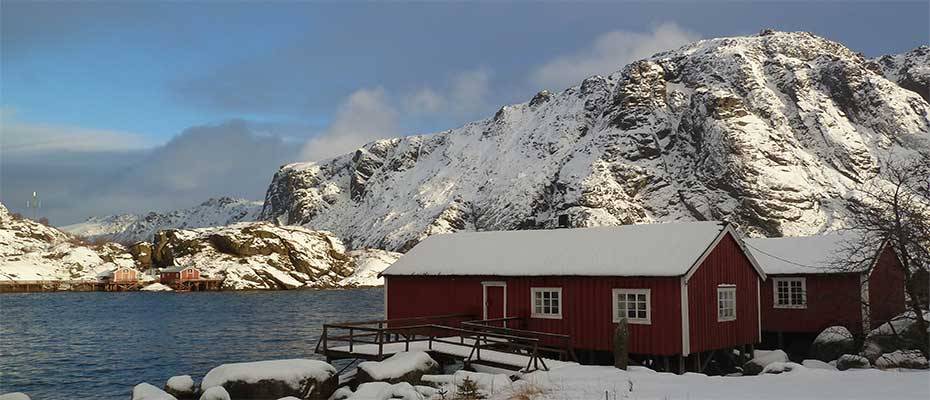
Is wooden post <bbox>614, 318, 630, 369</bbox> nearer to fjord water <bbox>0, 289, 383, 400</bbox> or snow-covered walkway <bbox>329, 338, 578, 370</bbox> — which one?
snow-covered walkway <bbox>329, 338, 578, 370</bbox>

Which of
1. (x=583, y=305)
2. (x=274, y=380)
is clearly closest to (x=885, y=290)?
(x=583, y=305)

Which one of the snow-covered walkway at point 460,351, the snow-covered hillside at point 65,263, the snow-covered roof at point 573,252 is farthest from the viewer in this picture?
the snow-covered hillside at point 65,263

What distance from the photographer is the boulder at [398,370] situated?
78.7 ft

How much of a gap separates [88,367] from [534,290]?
23760 millimetres

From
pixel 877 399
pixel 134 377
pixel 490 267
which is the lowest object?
pixel 134 377

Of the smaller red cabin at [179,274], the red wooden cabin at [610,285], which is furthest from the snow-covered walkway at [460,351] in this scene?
the smaller red cabin at [179,274]

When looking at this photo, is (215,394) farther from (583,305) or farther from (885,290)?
(885,290)

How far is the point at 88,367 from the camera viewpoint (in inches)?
1558

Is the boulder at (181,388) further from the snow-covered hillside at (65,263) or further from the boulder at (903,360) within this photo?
the snow-covered hillside at (65,263)

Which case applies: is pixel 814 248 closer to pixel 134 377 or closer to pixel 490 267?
pixel 490 267

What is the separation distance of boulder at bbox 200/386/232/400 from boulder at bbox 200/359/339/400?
1.15 meters

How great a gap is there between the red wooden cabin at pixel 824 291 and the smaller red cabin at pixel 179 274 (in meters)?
139

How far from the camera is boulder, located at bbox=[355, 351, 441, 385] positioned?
23984 millimetres

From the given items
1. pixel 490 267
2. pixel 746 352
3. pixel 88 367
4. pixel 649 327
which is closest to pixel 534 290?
pixel 490 267
